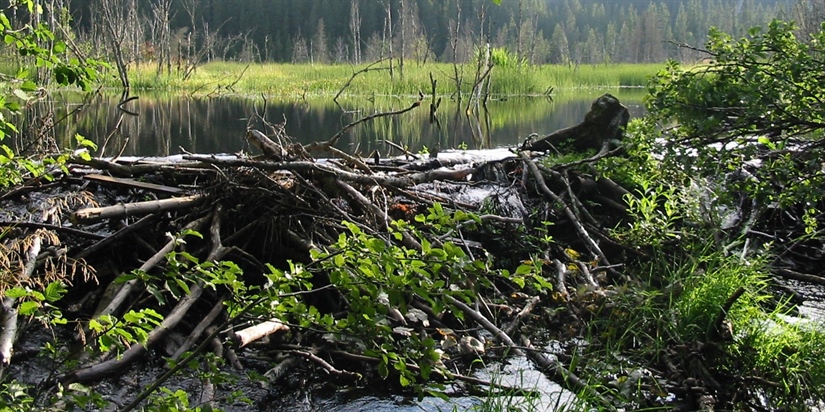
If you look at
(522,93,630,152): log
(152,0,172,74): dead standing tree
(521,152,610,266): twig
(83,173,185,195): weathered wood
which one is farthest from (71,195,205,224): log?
(152,0,172,74): dead standing tree

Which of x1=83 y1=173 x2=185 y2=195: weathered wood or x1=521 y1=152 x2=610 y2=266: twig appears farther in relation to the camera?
x1=521 y1=152 x2=610 y2=266: twig

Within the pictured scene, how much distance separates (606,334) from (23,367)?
303 cm

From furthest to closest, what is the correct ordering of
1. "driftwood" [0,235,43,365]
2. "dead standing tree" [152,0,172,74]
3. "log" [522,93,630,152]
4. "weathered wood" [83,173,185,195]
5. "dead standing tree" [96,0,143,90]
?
"dead standing tree" [152,0,172,74]
"dead standing tree" [96,0,143,90]
"log" [522,93,630,152]
"weathered wood" [83,173,185,195]
"driftwood" [0,235,43,365]

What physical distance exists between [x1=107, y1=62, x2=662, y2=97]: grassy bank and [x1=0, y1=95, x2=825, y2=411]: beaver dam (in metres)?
19.2

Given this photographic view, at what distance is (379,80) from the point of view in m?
30.0

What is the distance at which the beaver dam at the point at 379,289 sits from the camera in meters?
2.98

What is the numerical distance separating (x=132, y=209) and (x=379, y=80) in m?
26.2

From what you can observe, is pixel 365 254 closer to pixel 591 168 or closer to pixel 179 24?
pixel 591 168

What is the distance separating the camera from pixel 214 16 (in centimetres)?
8219

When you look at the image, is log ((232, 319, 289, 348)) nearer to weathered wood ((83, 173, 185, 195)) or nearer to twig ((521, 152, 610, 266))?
weathered wood ((83, 173, 185, 195))

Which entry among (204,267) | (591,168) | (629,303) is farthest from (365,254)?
(591,168)

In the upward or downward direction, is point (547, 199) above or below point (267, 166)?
below

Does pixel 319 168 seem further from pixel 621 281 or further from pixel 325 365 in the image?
pixel 621 281

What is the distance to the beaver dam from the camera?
9.77ft
